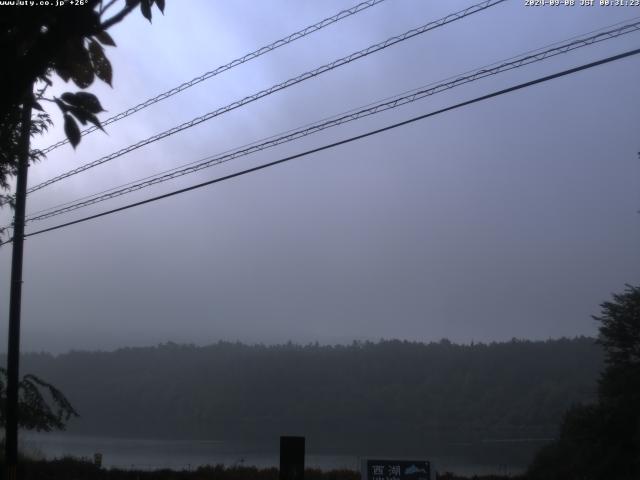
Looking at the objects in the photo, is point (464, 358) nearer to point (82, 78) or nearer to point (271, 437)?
point (271, 437)

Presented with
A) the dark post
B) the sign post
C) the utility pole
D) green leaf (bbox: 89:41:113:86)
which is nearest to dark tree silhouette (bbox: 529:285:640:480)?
the sign post

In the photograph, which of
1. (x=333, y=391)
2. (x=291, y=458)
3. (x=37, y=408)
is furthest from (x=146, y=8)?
(x=333, y=391)

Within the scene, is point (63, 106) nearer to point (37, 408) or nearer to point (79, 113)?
point (79, 113)

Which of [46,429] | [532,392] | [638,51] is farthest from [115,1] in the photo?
[532,392]

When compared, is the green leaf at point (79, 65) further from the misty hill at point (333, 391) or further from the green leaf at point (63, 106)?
the misty hill at point (333, 391)

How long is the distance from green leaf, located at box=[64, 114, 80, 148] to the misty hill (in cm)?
5413

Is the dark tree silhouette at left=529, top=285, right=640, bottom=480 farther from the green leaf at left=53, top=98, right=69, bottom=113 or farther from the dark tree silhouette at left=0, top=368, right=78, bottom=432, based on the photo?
the green leaf at left=53, top=98, right=69, bottom=113

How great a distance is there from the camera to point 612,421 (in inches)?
1177

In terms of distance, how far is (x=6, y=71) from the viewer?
2975 millimetres

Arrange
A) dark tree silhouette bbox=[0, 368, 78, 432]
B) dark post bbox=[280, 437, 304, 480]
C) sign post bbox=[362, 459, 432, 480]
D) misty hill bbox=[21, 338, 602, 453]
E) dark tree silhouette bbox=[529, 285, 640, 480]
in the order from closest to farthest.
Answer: dark post bbox=[280, 437, 304, 480] < sign post bbox=[362, 459, 432, 480] < dark tree silhouette bbox=[0, 368, 78, 432] < dark tree silhouette bbox=[529, 285, 640, 480] < misty hill bbox=[21, 338, 602, 453]

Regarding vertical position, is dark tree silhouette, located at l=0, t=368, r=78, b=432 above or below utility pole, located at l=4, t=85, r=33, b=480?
below

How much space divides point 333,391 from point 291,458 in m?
69.9

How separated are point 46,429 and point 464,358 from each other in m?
66.2

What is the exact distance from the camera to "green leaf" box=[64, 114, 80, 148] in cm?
362
